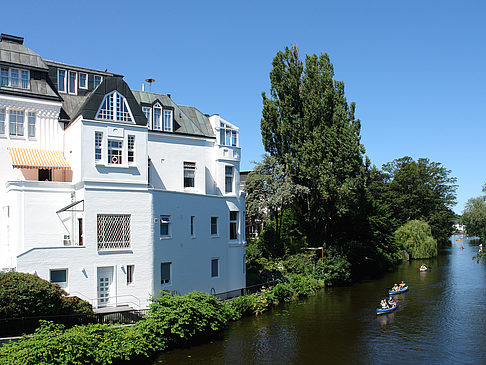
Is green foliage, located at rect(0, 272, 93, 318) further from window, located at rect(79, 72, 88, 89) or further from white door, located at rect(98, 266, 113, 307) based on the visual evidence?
window, located at rect(79, 72, 88, 89)

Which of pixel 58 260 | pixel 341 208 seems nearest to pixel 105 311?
pixel 58 260

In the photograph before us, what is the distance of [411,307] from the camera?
36.0m

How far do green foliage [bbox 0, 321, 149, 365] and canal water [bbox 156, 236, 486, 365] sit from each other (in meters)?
2.12

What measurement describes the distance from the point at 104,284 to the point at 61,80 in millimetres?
16812

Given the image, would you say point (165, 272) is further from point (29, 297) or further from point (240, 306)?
point (29, 297)

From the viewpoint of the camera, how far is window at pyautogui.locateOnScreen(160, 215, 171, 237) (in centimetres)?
3053

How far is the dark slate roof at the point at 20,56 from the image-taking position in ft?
100

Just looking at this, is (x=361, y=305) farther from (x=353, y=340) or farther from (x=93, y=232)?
(x=93, y=232)

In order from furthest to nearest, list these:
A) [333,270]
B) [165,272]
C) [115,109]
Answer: [333,270], [165,272], [115,109]

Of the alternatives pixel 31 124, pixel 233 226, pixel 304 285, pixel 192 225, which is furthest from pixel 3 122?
pixel 304 285

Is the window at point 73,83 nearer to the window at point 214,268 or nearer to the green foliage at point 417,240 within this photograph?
the window at point 214,268

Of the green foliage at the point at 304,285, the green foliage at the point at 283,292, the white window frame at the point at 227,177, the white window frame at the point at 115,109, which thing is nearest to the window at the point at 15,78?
the white window frame at the point at 115,109

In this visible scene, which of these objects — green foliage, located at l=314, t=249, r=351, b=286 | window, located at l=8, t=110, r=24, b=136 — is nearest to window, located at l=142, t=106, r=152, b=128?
window, located at l=8, t=110, r=24, b=136

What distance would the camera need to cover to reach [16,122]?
30.3 meters
